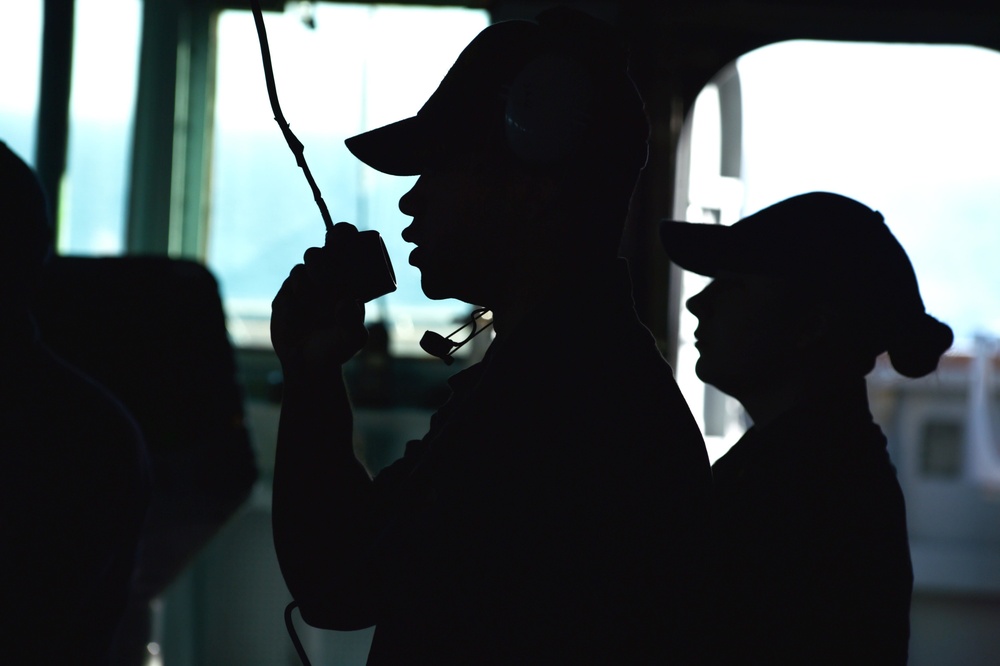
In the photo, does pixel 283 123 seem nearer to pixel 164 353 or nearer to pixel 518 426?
pixel 518 426

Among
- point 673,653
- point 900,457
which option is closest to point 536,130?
point 673,653

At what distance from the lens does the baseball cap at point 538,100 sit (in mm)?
559

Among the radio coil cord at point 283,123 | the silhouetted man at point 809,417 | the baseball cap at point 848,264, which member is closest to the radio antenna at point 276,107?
the radio coil cord at point 283,123

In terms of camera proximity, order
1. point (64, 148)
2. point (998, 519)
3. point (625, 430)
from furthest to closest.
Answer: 1. point (998, 519)
2. point (64, 148)
3. point (625, 430)

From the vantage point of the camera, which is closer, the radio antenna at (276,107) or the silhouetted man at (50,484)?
the radio antenna at (276,107)

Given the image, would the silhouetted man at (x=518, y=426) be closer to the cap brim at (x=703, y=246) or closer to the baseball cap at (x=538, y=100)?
the baseball cap at (x=538, y=100)

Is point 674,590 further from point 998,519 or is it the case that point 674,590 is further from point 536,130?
point 998,519

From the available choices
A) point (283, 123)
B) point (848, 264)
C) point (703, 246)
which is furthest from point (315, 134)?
point (283, 123)

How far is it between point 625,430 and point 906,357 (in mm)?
543

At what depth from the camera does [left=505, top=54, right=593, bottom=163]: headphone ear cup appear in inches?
21.6

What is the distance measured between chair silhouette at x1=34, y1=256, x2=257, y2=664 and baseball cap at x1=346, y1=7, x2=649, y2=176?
1179 mm

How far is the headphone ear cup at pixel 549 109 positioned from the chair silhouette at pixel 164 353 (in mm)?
1245

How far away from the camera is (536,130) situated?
0.55 meters

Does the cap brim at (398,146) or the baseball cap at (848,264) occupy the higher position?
the cap brim at (398,146)
